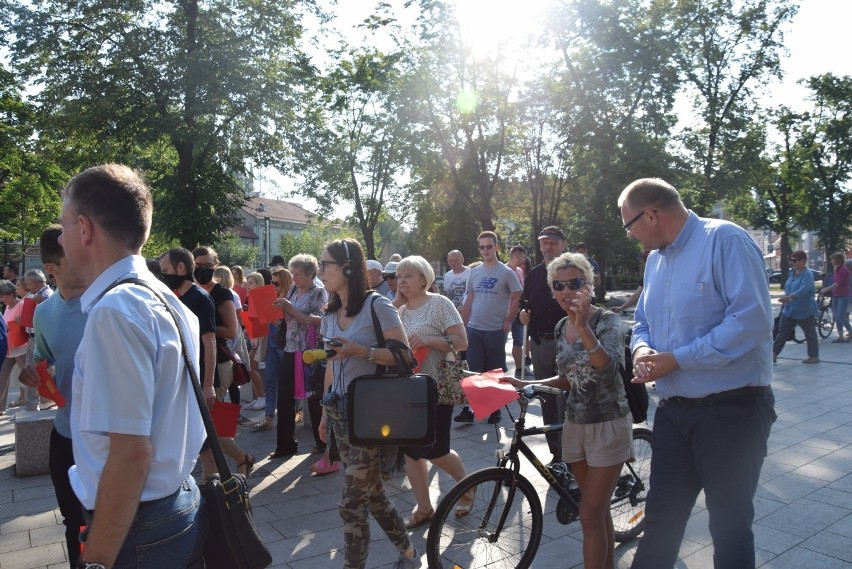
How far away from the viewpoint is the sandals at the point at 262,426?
7877 mm

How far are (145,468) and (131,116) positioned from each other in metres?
18.9

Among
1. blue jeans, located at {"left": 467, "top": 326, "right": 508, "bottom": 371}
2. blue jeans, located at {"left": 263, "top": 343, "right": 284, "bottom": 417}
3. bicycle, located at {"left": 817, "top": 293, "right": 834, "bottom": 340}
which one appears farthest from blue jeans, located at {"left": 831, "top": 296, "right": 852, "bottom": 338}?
blue jeans, located at {"left": 263, "top": 343, "right": 284, "bottom": 417}

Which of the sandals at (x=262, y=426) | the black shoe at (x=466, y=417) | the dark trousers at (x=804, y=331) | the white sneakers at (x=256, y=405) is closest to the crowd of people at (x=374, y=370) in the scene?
the sandals at (x=262, y=426)

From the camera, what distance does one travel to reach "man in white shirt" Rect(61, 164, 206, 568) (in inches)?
63.4

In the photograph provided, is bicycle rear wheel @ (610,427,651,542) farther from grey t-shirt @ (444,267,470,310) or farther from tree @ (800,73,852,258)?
→ tree @ (800,73,852,258)

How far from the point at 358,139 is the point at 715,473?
2466cm

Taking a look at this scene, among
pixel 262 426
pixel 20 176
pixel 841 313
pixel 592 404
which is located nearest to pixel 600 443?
pixel 592 404

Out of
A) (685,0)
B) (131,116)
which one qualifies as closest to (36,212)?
(131,116)

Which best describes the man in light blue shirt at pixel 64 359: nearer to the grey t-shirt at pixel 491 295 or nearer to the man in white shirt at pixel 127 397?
the man in white shirt at pixel 127 397

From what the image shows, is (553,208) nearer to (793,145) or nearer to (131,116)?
(131,116)

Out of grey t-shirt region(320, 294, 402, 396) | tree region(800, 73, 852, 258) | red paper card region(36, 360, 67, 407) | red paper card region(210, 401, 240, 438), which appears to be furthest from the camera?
tree region(800, 73, 852, 258)

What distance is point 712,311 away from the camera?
2.73 metres

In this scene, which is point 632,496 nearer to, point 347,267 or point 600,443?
point 600,443

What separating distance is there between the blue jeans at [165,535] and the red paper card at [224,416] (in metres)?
2.76
